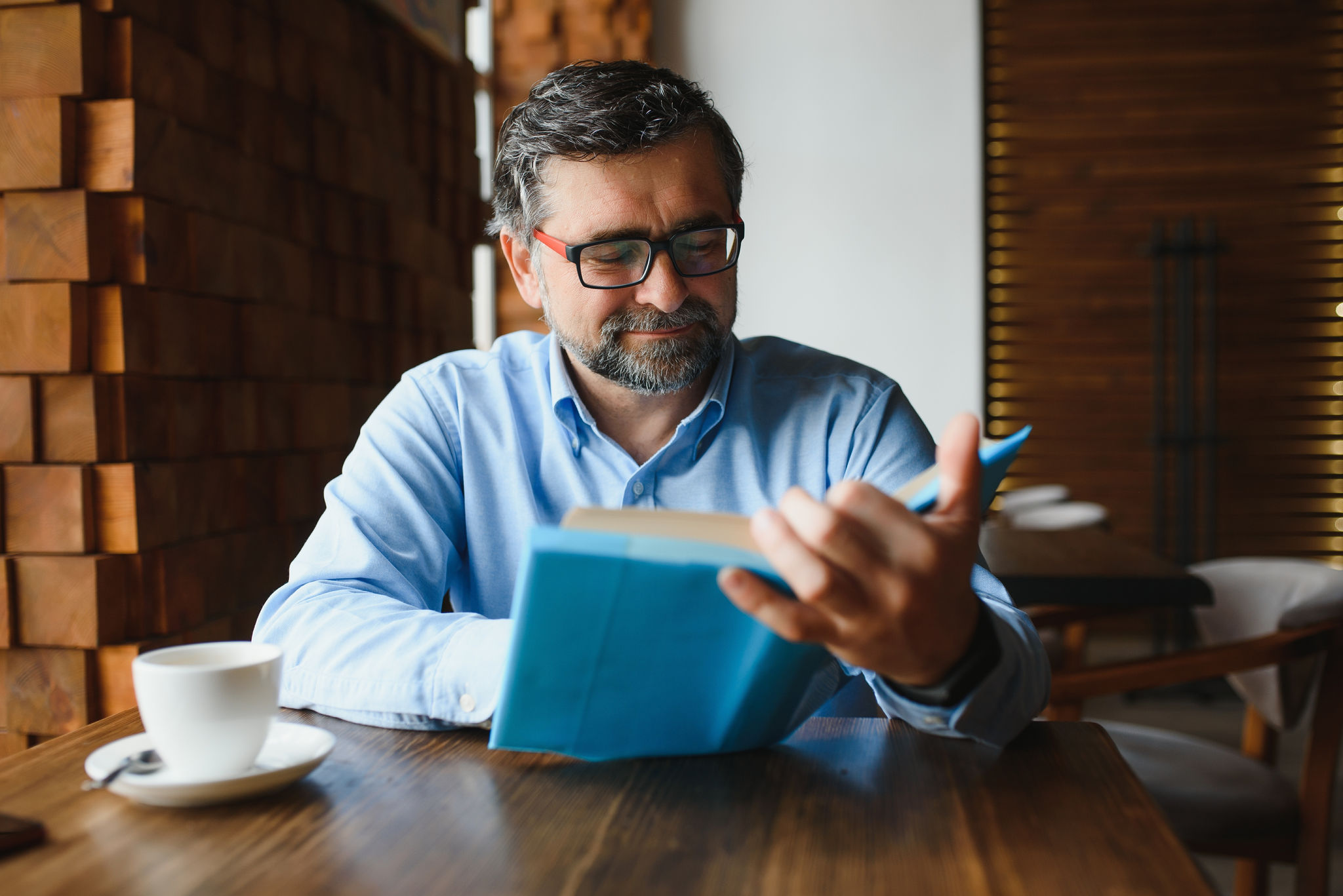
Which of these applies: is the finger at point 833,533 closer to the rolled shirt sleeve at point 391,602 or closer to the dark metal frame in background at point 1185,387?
the rolled shirt sleeve at point 391,602

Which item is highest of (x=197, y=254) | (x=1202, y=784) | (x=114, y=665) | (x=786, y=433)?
(x=197, y=254)

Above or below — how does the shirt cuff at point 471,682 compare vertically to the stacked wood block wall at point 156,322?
below

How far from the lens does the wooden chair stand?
1.71m

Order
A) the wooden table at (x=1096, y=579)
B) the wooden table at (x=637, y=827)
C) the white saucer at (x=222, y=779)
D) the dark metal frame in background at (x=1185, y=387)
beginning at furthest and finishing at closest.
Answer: the dark metal frame in background at (x=1185, y=387) → the wooden table at (x=1096, y=579) → the white saucer at (x=222, y=779) → the wooden table at (x=637, y=827)

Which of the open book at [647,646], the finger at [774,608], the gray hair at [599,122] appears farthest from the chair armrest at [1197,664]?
the finger at [774,608]

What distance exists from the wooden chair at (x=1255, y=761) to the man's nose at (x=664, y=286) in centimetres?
101

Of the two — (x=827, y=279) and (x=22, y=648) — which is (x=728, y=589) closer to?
(x=22, y=648)

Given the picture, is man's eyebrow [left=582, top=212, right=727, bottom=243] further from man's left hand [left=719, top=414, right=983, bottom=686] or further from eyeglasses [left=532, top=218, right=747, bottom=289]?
man's left hand [left=719, top=414, right=983, bottom=686]

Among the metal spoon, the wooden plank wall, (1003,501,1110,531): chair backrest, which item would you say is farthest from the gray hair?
the wooden plank wall

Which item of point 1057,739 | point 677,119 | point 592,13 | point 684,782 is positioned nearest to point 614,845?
point 684,782

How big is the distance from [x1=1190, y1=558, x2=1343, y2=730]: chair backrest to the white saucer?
1644 mm

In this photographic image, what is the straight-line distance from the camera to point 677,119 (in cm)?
136

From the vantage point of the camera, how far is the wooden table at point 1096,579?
2.05 m

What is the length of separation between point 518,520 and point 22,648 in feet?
2.37
